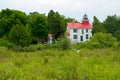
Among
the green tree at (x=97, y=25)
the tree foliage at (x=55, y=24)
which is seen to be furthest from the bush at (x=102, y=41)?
the green tree at (x=97, y=25)

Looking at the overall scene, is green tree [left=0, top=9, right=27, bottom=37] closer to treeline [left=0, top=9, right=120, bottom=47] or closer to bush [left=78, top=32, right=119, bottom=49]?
treeline [left=0, top=9, right=120, bottom=47]

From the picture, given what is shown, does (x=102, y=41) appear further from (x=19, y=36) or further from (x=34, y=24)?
(x=34, y=24)

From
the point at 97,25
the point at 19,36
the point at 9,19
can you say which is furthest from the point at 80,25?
the point at 19,36

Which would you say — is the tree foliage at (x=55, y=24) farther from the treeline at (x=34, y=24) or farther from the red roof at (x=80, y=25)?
the red roof at (x=80, y=25)

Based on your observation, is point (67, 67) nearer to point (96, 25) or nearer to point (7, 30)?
point (7, 30)

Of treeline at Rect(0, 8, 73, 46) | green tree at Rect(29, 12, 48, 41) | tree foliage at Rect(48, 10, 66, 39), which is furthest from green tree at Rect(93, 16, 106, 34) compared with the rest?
green tree at Rect(29, 12, 48, 41)

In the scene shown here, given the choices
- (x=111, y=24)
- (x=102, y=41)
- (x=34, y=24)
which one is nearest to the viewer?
(x=102, y=41)

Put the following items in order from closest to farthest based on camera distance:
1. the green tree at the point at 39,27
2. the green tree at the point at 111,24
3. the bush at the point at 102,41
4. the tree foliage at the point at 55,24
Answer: the bush at the point at 102,41
the tree foliage at the point at 55,24
the green tree at the point at 39,27
the green tree at the point at 111,24

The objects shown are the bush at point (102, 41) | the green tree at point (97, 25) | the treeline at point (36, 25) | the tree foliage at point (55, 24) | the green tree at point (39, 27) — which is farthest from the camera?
the green tree at point (97, 25)

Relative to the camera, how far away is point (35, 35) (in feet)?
194

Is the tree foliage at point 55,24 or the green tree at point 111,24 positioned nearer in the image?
the tree foliage at point 55,24

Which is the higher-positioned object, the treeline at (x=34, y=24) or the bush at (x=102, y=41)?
the treeline at (x=34, y=24)

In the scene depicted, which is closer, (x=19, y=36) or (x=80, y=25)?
(x=19, y=36)

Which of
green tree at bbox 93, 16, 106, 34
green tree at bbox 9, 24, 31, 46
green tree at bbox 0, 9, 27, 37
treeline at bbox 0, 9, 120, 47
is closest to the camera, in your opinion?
green tree at bbox 9, 24, 31, 46
